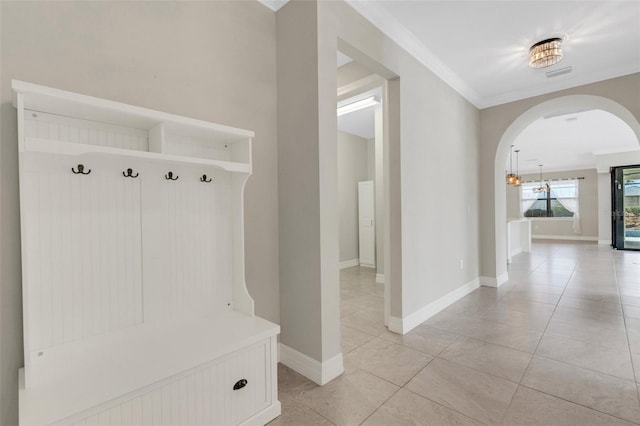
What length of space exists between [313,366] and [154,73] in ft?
6.74

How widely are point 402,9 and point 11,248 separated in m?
2.95

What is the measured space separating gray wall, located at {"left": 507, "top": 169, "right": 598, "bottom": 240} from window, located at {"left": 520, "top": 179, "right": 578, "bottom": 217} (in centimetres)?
24

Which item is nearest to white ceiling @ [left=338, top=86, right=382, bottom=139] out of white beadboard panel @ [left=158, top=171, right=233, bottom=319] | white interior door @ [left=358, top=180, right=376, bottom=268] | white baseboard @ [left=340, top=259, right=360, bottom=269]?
white interior door @ [left=358, top=180, right=376, bottom=268]

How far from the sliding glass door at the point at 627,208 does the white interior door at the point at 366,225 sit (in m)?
7.72

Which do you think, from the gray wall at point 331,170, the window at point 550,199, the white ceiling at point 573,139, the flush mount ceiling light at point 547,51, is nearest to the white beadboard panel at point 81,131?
the gray wall at point 331,170

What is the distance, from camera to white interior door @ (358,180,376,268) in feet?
19.7

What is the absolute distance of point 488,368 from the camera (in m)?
2.16

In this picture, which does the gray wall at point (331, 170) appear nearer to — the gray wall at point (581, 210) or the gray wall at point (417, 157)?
the gray wall at point (417, 157)

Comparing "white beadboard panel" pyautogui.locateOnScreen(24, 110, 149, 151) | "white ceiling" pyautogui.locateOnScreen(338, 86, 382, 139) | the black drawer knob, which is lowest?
the black drawer knob

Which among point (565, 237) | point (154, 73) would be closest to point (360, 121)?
point (154, 73)

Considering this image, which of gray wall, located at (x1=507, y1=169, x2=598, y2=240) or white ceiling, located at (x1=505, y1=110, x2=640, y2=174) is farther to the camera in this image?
gray wall, located at (x1=507, y1=169, x2=598, y2=240)

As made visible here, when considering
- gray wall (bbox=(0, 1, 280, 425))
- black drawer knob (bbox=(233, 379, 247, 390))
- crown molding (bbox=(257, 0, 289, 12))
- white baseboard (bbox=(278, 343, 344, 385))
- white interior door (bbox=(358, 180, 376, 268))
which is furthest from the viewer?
white interior door (bbox=(358, 180, 376, 268))

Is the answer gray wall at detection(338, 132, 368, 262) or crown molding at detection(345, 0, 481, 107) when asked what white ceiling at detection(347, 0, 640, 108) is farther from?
gray wall at detection(338, 132, 368, 262)

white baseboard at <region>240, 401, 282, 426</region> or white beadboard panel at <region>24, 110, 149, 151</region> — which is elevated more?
white beadboard panel at <region>24, 110, 149, 151</region>
